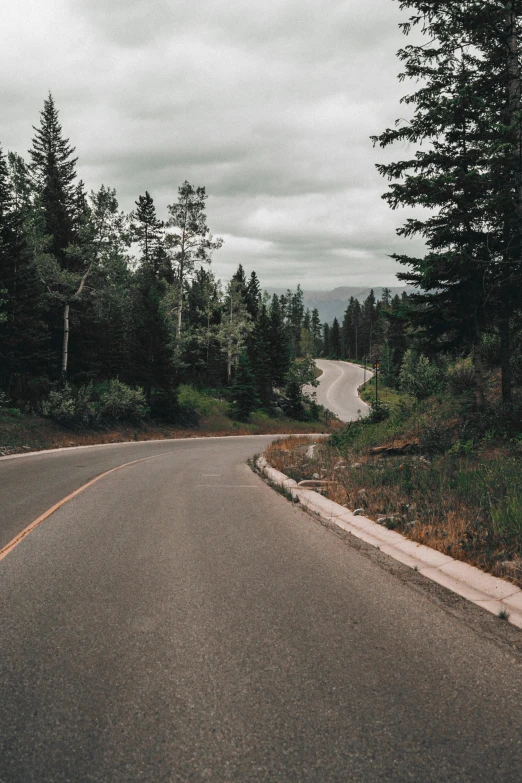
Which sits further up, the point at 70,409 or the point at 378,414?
the point at 70,409

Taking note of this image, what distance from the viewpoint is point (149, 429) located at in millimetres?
32156

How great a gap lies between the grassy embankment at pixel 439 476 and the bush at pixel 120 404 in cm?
1554

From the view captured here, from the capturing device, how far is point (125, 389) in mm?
29234

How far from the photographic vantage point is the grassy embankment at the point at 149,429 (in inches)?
862

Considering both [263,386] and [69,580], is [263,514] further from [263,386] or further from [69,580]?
[263,386]

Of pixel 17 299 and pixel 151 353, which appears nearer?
pixel 17 299

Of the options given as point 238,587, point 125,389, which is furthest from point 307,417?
point 238,587

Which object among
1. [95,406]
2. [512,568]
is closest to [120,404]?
[95,406]

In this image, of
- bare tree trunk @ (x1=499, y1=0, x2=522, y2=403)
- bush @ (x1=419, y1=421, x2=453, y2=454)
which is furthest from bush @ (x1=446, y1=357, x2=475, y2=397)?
bush @ (x1=419, y1=421, x2=453, y2=454)

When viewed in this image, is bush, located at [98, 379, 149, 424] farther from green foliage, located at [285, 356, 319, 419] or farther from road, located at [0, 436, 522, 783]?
road, located at [0, 436, 522, 783]

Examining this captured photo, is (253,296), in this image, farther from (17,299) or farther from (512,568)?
(512,568)

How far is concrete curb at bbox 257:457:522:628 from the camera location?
4113 mm

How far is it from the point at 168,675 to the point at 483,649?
7.30 ft

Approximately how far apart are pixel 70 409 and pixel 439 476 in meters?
21.5
